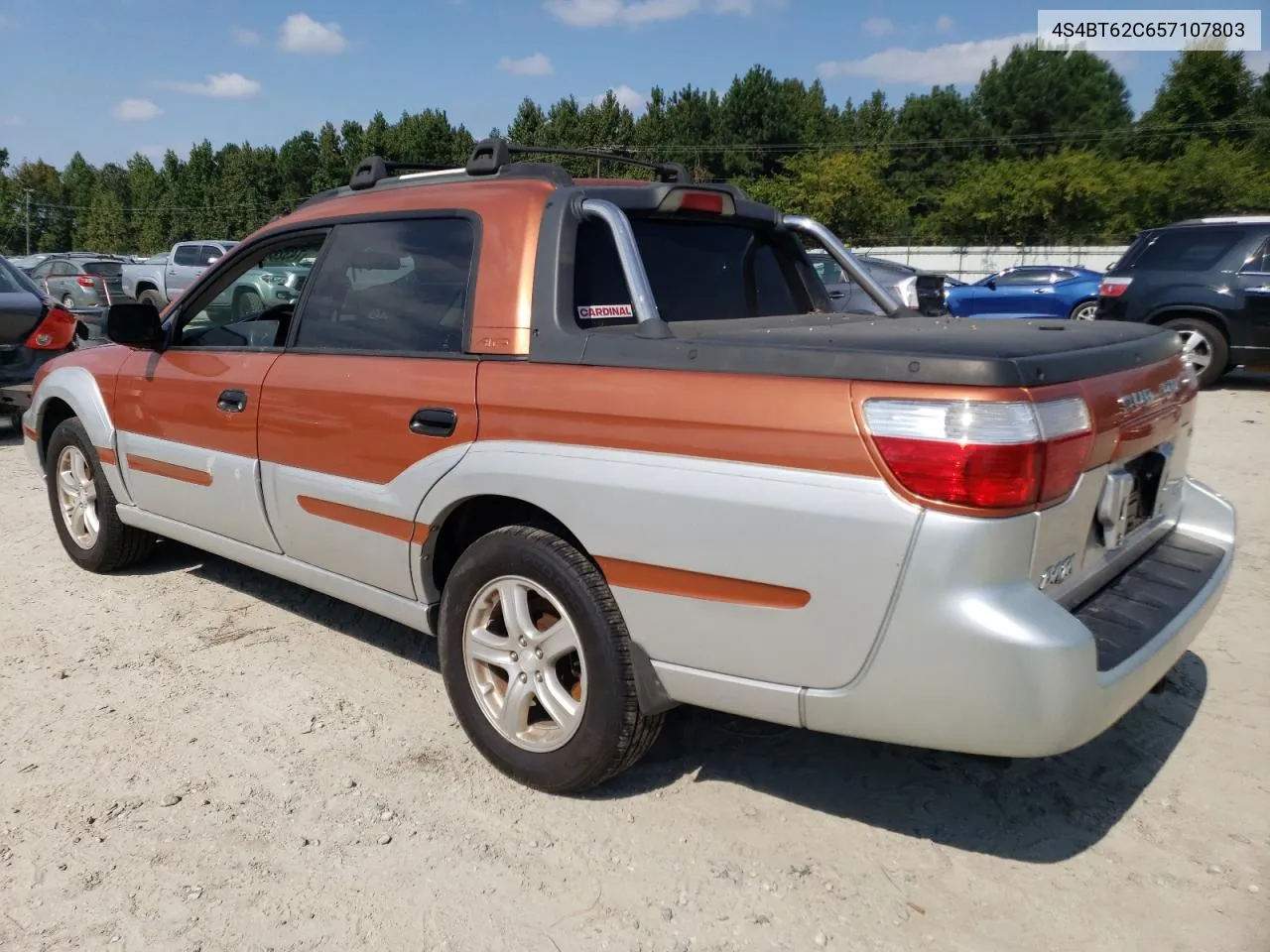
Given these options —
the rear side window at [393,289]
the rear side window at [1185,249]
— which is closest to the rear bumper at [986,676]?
the rear side window at [393,289]

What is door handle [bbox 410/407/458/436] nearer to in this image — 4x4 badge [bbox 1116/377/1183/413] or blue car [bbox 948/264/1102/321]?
4x4 badge [bbox 1116/377/1183/413]

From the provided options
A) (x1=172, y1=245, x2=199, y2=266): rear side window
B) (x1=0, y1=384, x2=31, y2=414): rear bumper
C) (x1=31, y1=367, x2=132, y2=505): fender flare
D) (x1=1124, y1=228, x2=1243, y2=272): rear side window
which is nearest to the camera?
(x1=31, y1=367, x2=132, y2=505): fender flare

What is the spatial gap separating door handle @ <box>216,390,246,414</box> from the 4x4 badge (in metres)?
3.05

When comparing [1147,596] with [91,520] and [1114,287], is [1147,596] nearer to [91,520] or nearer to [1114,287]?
[91,520]

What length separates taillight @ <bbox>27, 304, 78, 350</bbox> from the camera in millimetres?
9047

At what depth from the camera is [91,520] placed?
514 cm

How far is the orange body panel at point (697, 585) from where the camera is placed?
244 cm

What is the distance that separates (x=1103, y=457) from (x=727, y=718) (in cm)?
163

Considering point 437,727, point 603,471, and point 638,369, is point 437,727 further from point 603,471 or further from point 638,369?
point 638,369

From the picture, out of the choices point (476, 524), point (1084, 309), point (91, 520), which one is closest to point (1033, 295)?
point (1084, 309)

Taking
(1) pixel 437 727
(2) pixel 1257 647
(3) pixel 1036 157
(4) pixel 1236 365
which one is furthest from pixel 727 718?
(3) pixel 1036 157

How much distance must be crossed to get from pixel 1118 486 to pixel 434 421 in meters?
1.95

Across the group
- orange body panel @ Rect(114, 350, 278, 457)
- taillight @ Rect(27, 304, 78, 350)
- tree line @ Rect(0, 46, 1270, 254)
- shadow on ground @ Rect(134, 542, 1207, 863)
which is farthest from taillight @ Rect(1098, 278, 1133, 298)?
tree line @ Rect(0, 46, 1270, 254)

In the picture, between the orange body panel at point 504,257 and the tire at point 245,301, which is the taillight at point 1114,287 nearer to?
the tire at point 245,301
